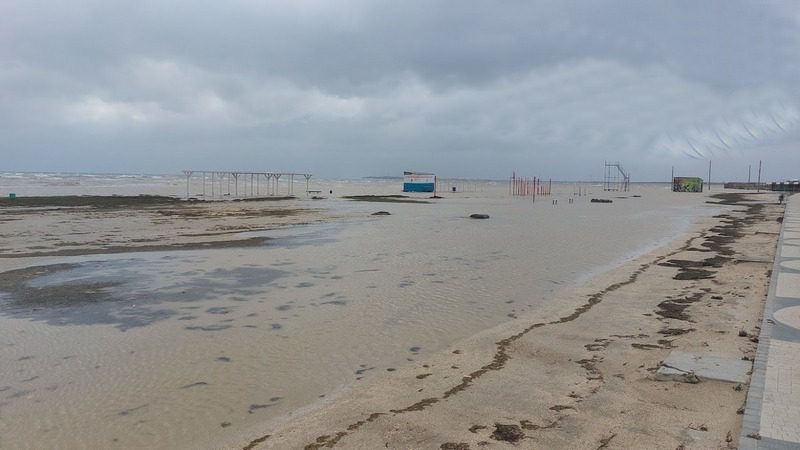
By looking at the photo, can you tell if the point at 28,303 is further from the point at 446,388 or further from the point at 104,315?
the point at 446,388

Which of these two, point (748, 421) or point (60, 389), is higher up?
point (748, 421)

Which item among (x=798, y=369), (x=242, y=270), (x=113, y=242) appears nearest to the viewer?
(x=798, y=369)

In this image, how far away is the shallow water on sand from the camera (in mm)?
4824

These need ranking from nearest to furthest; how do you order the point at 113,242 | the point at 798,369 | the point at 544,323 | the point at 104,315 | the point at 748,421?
the point at 748,421
the point at 798,369
the point at 544,323
the point at 104,315
the point at 113,242

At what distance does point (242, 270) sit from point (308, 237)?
680cm

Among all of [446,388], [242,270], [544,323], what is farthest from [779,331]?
[242,270]

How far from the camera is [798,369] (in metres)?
4.89

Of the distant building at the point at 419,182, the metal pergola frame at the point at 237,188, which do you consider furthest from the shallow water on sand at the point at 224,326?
the distant building at the point at 419,182

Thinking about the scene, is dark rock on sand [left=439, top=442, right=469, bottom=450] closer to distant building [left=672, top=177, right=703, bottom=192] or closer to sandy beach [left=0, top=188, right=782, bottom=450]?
sandy beach [left=0, top=188, right=782, bottom=450]

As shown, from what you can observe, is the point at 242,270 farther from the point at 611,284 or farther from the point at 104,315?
the point at 611,284

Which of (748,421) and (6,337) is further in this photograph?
(6,337)

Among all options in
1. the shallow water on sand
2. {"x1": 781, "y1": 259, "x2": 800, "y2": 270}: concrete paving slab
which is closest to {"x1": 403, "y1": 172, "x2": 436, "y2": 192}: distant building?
the shallow water on sand

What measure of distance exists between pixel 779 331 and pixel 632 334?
154 cm

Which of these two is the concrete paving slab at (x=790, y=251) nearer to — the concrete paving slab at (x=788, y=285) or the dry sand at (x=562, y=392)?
the concrete paving slab at (x=788, y=285)
